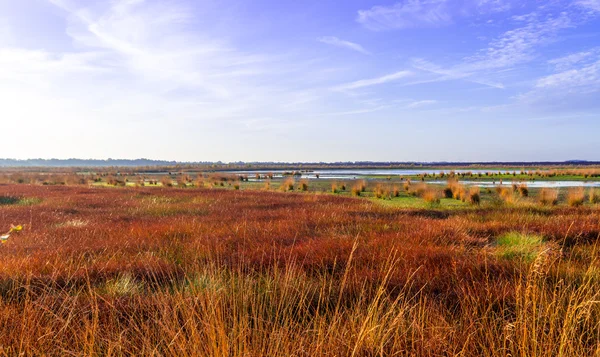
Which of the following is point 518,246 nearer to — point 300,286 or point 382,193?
point 300,286

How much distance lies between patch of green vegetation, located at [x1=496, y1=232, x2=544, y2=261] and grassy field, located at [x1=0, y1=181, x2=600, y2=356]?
0.15 ft

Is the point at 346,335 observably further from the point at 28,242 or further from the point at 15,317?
the point at 28,242

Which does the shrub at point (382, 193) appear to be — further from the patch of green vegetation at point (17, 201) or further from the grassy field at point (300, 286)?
the patch of green vegetation at point (17, 201)

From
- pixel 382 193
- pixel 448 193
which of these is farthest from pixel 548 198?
pixel 382 193

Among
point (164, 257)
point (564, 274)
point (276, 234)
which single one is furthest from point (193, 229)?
point (564, 274)

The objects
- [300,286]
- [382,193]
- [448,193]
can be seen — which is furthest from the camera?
[382,193]

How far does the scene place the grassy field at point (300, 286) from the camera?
3.39 m

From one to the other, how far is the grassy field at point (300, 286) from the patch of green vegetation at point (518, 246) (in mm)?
44

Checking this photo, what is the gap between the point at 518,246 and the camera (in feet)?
24.4

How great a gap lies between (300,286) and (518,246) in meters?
4.84

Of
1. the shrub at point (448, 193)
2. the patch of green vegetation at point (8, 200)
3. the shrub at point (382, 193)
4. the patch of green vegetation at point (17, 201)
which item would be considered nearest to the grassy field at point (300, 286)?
the patch of green vegetation at point (17, 201)

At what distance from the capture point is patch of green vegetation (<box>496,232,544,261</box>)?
673 centimetres

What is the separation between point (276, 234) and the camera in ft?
29.5

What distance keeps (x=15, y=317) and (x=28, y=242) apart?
5.09 m
